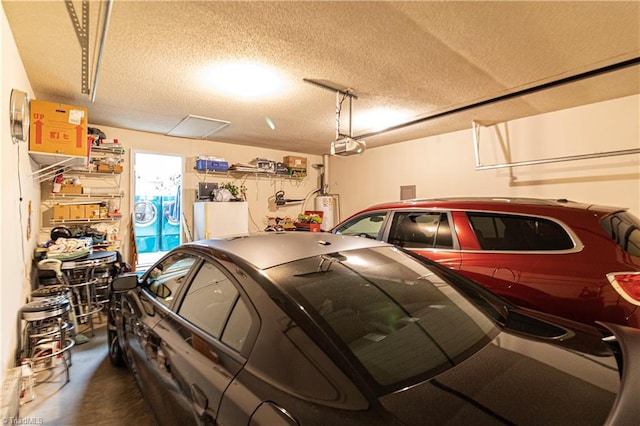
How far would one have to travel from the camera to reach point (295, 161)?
249 inches

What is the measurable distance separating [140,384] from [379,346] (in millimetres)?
1608

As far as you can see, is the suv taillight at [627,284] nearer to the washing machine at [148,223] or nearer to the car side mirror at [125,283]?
the car side mirror at [125,283]

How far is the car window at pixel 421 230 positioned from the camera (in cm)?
260

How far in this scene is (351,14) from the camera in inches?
75.1

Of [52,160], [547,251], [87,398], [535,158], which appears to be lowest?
[87,398]

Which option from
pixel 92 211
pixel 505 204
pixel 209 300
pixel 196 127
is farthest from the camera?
pixel 196 127

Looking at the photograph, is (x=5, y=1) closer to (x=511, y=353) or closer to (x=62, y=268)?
(x=62, y=268)

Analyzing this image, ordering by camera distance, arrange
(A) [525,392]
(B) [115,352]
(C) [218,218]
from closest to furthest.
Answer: (A) [525,392], (B) [115,352], (C) [218,218]

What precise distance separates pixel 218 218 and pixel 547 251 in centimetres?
441

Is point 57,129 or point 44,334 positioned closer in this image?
point 44,334

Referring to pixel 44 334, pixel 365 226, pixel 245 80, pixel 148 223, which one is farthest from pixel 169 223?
pixel 365 226

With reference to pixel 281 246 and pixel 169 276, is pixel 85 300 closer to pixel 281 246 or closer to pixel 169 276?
pixel 169 276

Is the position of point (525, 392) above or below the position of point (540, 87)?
below

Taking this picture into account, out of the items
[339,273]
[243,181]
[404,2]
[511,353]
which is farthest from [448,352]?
[243,181]
